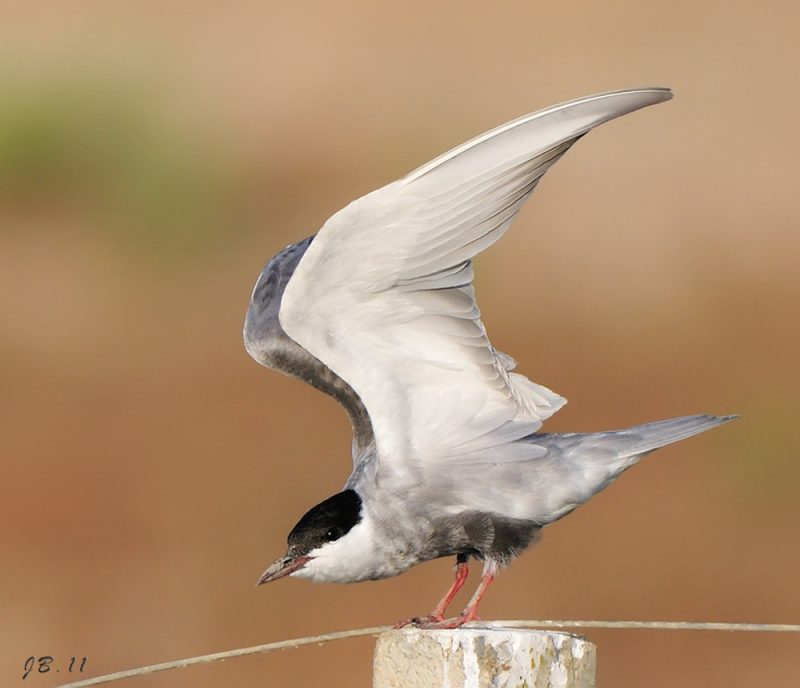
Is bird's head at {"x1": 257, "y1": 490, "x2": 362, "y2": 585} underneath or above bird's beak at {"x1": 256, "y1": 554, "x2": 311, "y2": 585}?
above

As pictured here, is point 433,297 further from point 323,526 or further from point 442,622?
point 442,622

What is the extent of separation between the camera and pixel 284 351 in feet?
16.9

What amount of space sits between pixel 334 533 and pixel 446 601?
0.37m

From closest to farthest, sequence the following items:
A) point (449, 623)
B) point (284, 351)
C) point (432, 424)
Result: 1. point (449, 623)
2. point (432, 424)
3. point (284, 351)

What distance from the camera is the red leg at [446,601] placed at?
4.49 metres

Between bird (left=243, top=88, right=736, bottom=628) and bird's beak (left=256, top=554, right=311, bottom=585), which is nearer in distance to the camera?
bird (left=243, top=88, right=736, bottom=628)

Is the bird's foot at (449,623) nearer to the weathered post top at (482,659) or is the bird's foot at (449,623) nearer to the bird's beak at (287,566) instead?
the bird's beak at (287,566)

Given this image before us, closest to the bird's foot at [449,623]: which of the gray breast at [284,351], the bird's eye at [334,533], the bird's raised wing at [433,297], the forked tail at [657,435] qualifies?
the bird's eye at [334,533]

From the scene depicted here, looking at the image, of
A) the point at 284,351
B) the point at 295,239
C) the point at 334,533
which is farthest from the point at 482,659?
the point at 295,239

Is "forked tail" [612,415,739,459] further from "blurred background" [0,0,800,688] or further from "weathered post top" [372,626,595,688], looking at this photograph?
"blurred background" [0,0,800,688]

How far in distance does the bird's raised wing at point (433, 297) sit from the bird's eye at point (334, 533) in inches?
8.7

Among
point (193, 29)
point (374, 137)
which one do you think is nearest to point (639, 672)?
point (374, 137)

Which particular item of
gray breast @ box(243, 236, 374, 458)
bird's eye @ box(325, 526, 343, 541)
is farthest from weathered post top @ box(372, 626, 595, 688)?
gray breast @ box(243, 236, 374, 458)

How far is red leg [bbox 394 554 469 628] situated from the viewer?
4.49 m
